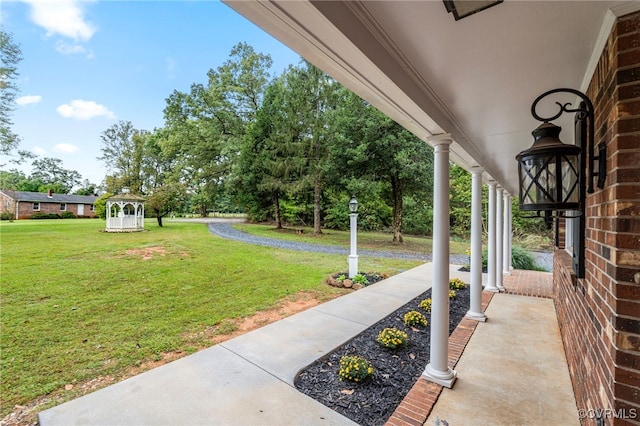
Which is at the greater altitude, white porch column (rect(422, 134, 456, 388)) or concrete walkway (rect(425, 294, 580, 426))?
white porch column (rect(422, 134, 456, 388))

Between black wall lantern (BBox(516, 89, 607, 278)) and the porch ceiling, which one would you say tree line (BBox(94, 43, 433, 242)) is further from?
black wall lantern (BBox(516, 89, 607, 278))

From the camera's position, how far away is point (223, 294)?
563 centimetres

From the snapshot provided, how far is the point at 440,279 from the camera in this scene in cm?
256

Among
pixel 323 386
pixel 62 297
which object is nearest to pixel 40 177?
pixel 62 297

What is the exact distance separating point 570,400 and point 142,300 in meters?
6.29

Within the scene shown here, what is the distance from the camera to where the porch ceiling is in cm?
106

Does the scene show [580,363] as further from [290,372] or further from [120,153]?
[120,153]

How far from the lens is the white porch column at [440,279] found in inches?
97.4

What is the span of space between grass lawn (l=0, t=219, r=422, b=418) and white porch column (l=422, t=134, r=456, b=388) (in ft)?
9.22

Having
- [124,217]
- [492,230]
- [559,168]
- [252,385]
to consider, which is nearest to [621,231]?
[559,168]

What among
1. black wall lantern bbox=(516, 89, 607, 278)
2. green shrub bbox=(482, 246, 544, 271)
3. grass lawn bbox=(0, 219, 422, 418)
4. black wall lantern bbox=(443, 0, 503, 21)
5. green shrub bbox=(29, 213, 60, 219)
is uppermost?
black wall lantern bbox=(443, 0, 503, 21)

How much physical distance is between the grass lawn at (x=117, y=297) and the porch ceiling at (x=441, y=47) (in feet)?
11.8

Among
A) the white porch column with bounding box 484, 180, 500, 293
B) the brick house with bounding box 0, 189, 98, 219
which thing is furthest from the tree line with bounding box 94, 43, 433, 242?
the brick house with bounding box 0, 189, 98, 219

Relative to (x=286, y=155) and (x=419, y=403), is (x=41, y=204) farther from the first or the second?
(x=419, y=403)
